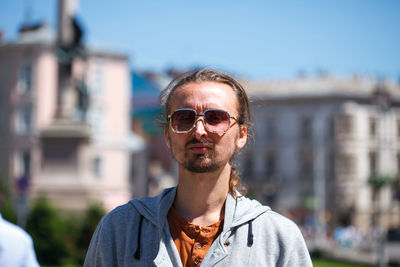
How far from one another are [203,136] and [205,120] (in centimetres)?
7

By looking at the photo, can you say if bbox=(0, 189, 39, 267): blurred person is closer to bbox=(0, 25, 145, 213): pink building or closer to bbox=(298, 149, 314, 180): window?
bbox=(0, 25, 145, 213): pink building

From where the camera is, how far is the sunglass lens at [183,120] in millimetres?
2570

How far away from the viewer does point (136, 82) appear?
191 feet

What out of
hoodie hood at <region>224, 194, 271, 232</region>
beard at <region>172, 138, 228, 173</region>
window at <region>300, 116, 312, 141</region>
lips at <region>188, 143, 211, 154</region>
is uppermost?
lips at <region>188, 143, 211, 154</region>

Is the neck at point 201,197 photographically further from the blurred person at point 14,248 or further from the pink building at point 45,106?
the pink building at point 45,106

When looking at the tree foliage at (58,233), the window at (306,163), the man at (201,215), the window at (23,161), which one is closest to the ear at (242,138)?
the man at (201,215)

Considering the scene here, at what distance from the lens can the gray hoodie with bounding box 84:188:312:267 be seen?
2.39 m

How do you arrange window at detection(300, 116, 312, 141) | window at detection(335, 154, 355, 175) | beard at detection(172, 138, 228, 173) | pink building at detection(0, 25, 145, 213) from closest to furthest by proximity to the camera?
beard at detection(172, 138, 228, 173)
pink building at detection(0, 25, 145, 213)
window at detection(335, 154, 355, 175)
window at detection(300, 116, 312, 141)

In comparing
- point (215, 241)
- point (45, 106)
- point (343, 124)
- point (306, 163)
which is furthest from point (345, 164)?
point (215, 241)

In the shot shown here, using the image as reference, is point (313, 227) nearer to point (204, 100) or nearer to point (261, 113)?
point (261, 113)

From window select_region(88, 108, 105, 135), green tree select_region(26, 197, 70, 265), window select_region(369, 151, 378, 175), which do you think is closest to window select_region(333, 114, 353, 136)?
→ window select_region(369, 151, 378, 175)

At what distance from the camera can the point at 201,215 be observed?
2555 mm

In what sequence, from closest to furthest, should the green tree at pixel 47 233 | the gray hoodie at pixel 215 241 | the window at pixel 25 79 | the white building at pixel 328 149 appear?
the gray hoodie at pixel 215 241 < the green tree at pixel 47 233 < the window at pixel 25 79 < the white building at pixel 328 149

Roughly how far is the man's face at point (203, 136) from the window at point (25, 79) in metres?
45.3
